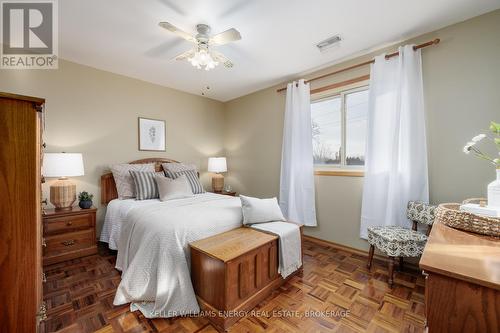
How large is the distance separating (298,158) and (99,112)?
290 cm

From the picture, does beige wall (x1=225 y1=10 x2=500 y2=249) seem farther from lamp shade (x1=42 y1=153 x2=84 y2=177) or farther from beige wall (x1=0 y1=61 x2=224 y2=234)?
lamp shade (x1=42 y1=153 x2=84 y2=177)

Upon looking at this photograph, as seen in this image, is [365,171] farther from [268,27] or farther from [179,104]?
[179,104]

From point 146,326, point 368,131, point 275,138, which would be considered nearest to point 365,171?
point 368,131

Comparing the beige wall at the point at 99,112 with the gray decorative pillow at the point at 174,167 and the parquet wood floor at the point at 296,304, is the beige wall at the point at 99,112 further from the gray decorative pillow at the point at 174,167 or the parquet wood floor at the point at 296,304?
the parquet wood floor at the point at 296,304

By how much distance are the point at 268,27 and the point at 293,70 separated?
1.08 m

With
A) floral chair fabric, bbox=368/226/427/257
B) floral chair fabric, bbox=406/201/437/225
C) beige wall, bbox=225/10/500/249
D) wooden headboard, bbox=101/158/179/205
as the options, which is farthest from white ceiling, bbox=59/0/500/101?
floral chair fabric, bbox=368/226/427/257

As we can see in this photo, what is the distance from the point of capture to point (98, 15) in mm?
1890

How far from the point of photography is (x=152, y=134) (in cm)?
347

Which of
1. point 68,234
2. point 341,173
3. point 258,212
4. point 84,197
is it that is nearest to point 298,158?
point 341,173

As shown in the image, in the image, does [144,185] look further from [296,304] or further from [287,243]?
[296,304]

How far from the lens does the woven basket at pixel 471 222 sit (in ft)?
3.40

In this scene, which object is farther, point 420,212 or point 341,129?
point 341,129

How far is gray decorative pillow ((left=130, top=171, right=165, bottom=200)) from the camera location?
275 centimetres

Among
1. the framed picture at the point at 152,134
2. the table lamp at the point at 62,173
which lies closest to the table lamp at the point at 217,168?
the framed picture at the point at 152,134
